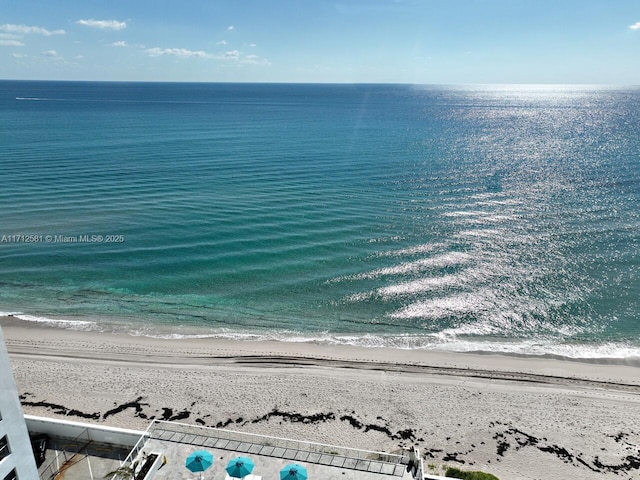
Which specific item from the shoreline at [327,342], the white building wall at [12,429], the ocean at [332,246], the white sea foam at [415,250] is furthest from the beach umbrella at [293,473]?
the white sea foam at [415,250]

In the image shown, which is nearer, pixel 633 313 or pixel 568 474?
pixel 568 474

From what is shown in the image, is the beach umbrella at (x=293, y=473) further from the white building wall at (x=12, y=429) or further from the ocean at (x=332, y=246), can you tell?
the ocean at (x=332, y=246)

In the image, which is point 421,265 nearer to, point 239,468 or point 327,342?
point 327,342

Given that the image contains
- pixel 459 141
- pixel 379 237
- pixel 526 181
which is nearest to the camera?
pixel 379 237

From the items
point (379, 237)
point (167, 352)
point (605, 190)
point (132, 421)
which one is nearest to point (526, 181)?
point (605, 190)

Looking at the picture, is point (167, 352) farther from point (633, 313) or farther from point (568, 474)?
point (633, 313)

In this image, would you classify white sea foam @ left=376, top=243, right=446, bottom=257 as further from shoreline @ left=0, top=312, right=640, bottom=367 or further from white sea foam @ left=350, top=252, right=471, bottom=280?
shoreline @ left=0, top=312, right=640, bottom=367

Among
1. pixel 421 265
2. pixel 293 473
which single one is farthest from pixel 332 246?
pixel 293 473
